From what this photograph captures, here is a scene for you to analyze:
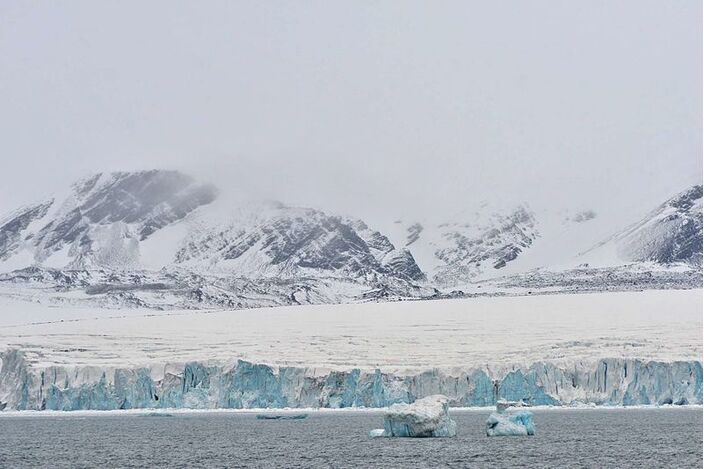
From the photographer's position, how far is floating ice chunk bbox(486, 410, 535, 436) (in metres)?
42.6

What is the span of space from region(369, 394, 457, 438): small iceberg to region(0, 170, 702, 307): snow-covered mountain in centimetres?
7152

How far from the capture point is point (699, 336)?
A: 5866 centimetres

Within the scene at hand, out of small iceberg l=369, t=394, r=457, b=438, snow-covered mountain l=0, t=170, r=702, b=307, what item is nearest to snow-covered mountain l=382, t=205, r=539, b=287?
snow-covered mountain l=0, t=170, r=702, b=307

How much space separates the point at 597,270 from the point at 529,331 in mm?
72600

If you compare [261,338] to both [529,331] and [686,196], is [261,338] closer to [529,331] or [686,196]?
[529,331]

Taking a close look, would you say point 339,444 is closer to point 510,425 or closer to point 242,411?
point 510,425

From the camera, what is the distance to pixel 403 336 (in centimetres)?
6575

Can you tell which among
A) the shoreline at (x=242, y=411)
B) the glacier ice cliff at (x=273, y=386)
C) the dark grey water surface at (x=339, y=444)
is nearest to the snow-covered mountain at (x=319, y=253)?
the shoreline at (x=242, y=411)

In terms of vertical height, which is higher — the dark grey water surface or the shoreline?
the dark grey water surface

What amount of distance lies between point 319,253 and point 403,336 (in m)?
103

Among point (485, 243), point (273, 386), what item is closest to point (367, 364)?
point (273, 386)

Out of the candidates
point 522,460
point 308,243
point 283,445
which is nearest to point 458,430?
point 283,445

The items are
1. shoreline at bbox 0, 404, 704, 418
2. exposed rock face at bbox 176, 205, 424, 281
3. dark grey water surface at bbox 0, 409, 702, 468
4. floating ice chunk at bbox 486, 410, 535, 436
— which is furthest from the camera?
exposed rock face at bbox 176, 205, 424, 281

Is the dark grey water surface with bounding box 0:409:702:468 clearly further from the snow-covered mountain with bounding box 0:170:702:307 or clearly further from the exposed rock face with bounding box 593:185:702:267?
the exposed rock face with bounding box 593:185:702:267
